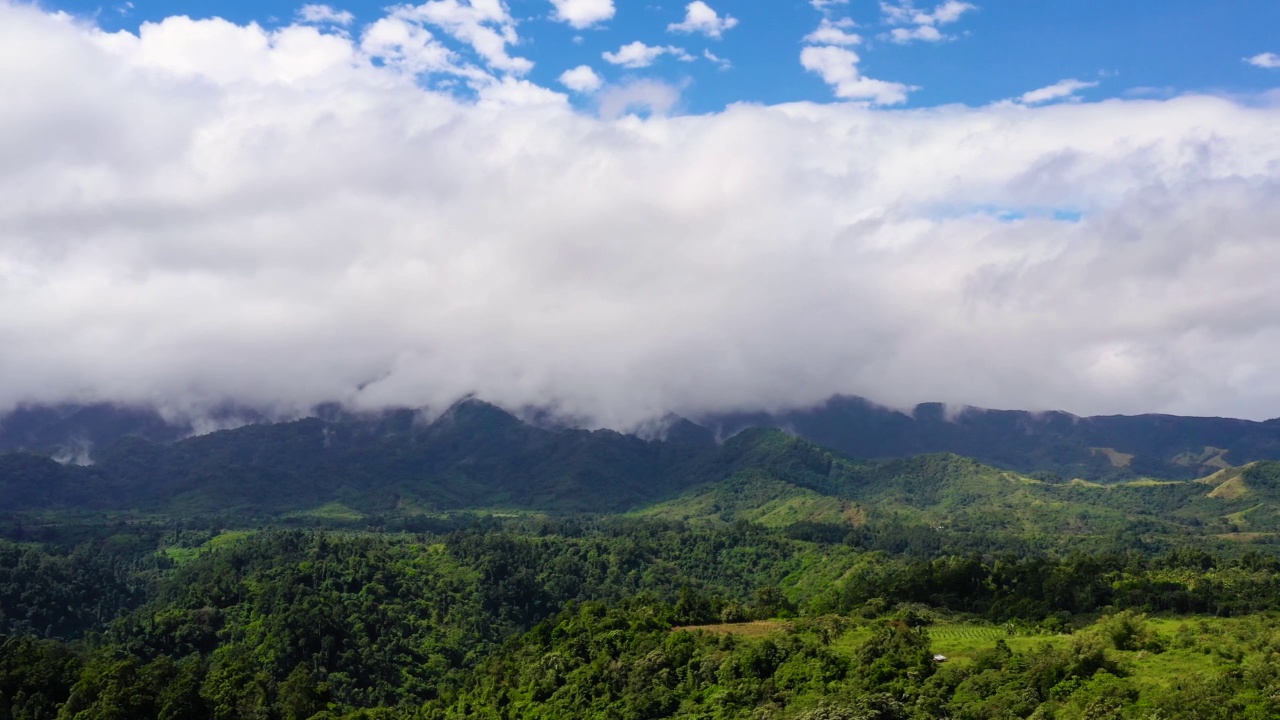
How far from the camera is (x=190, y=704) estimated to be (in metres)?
81.5

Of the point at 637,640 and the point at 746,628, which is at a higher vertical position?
the point at 746,628

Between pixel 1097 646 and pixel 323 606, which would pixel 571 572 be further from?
pixel 1097 646

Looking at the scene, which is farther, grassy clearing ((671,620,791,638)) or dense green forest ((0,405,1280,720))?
grassy clearing ((671,620,791,638))

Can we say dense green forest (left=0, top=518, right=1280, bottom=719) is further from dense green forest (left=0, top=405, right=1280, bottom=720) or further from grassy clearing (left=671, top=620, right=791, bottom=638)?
grassy clearing (left=671, top=620, right=791, bottom=638)

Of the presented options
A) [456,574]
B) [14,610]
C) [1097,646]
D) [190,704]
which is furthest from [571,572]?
[1097,646]

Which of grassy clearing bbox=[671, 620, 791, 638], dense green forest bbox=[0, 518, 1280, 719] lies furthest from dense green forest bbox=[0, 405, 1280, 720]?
grassy clearing bbox=[671, 620, 791, 638]

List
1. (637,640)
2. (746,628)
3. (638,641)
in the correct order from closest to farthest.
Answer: (638,641) < (637,640) < (746,628)

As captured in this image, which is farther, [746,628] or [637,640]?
[746,628]

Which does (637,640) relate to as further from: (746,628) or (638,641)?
(746,628)

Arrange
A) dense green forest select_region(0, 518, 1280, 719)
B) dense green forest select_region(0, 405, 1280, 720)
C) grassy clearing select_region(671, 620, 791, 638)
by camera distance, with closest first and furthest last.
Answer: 1. dense green forest select_region(0, 405, 1280, 720)
2. dense green forest select_region(0, 518, 1280, 719)
3. grassy clearing select_region(671, 620, 791, 638)

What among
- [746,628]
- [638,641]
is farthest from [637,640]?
[746,628]

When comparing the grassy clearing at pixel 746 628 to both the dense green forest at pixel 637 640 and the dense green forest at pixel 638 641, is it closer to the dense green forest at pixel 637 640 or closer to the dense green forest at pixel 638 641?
the dense green forest at pixel 638 641

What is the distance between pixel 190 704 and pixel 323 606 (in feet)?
182

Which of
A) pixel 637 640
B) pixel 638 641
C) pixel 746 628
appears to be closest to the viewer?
pixel 638 641
